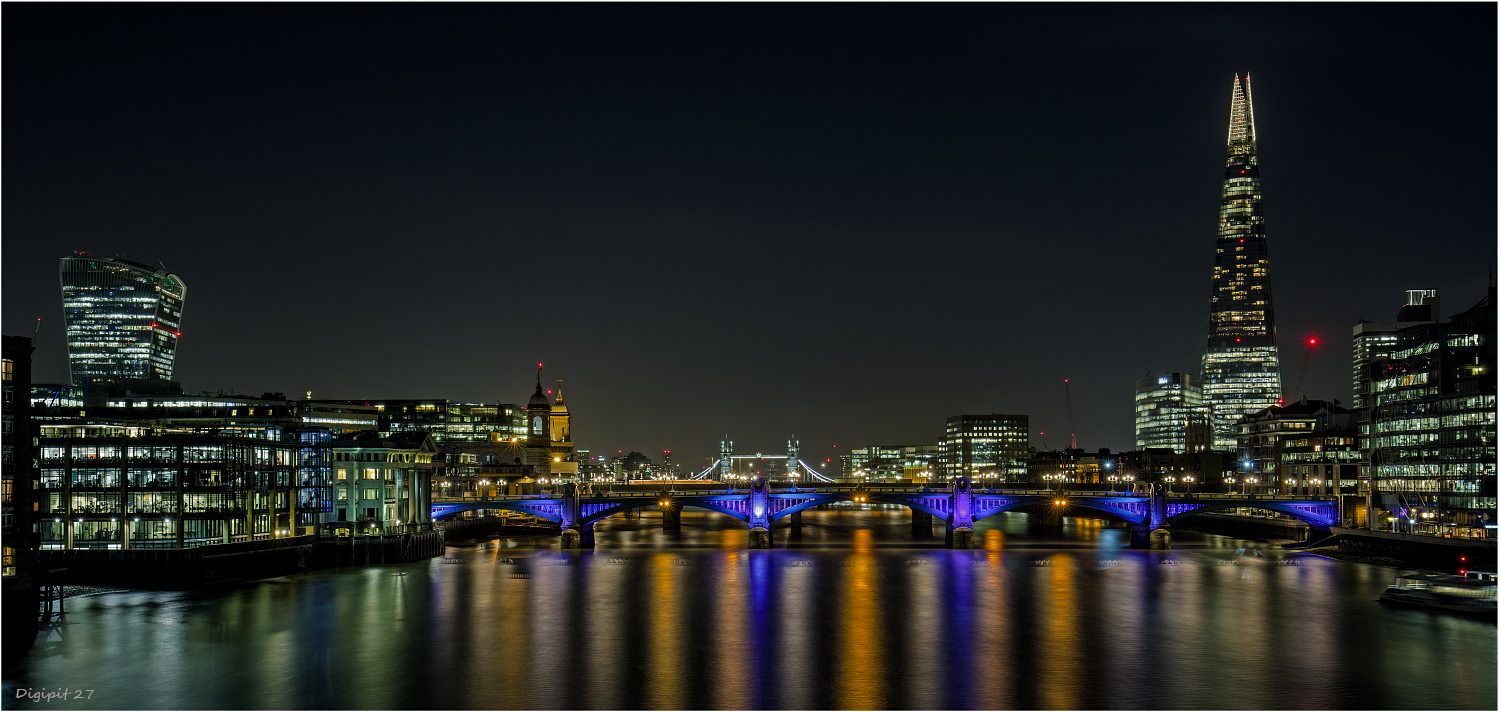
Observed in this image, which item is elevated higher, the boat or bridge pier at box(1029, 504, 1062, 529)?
the boat

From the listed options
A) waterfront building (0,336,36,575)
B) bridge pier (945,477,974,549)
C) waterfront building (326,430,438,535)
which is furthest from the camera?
bridge pier (945,477,974,549)

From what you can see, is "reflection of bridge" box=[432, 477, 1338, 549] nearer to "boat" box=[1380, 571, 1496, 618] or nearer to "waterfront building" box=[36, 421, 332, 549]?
"waterfront building" box=[36, 421, 332, 549]

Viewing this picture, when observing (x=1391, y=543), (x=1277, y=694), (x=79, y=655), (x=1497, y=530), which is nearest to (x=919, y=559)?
(x=1391, y=543)

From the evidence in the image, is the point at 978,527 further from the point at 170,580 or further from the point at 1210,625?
the point at 170,580

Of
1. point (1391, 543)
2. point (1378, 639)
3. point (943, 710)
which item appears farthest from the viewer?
point (1391, 543)

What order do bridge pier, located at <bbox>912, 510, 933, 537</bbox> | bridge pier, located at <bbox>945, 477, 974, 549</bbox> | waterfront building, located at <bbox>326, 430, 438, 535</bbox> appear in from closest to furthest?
waterfront building, located at <bbox>326, 430, 438, 535</bbox>, bridge pier, located at <bbox>945, 477, 974, 549</bbox>, bridge pier, located at <bbox>912, 510, 933, 537</bbox>

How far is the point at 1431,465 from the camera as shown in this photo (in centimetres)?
11656

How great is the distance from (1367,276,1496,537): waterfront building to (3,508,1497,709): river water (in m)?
15.3

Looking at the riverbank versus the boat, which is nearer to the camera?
the boat

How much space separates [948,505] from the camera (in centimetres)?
13562

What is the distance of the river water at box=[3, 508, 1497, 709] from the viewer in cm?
5441

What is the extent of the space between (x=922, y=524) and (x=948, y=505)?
114 feet

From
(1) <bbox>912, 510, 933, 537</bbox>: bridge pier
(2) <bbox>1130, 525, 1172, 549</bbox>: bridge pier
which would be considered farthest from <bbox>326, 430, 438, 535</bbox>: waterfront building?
(2) <bbox>1130, 525, 1172, 549</bbox>: bridge pier

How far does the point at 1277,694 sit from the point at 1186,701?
484 cm
